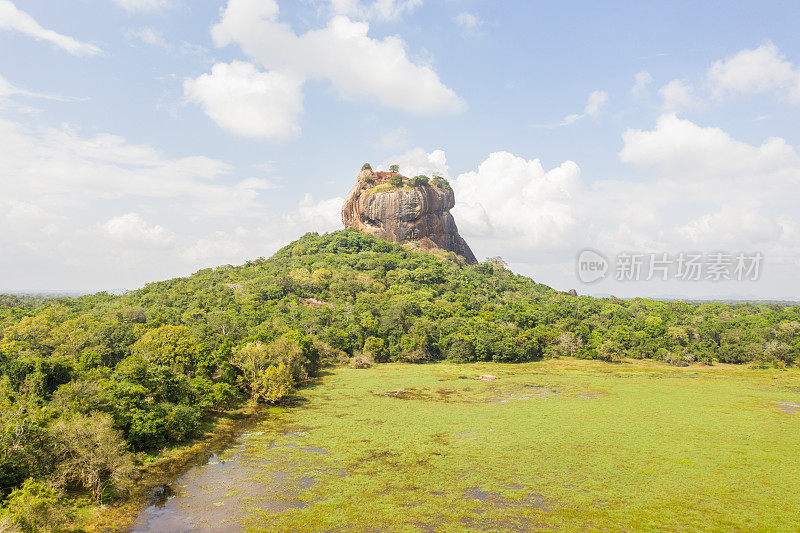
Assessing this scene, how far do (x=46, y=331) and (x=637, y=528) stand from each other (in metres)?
54.4

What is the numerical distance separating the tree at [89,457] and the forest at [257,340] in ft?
0.24

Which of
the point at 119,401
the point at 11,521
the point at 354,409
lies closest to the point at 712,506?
the point at 354,409

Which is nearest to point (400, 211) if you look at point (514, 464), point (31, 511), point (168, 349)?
point (168, 349)

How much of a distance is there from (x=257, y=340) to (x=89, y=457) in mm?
25598

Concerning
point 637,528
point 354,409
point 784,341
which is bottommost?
point 354,409

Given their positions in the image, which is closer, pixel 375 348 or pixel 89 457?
pixel 89 457

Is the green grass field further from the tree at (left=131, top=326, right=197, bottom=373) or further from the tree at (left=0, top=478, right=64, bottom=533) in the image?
the tree at (left=131, top=326, right=197, bottom=373)

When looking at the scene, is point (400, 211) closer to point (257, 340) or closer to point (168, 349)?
point (257, 340)

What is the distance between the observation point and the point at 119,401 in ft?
77.4

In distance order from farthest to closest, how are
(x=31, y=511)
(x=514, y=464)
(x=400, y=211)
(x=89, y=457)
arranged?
(x=400, y=211) → (x=514, y=464) → (x=89, y=457) → (x=31, y=511)

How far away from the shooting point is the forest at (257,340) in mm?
19203

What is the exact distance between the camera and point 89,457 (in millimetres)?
18781

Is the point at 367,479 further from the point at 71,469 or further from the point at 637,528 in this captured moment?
the point at 71,469

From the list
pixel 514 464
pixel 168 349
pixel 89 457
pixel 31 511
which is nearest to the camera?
pixel 31 511
